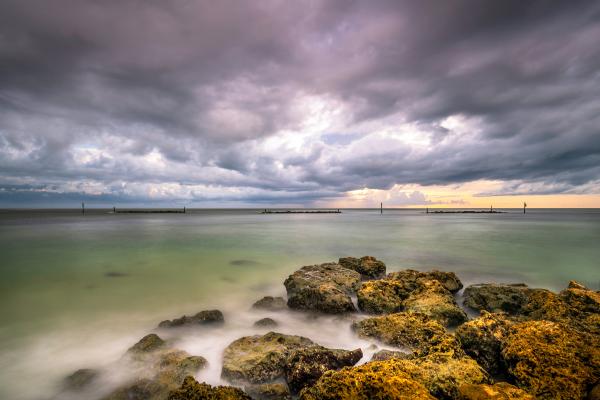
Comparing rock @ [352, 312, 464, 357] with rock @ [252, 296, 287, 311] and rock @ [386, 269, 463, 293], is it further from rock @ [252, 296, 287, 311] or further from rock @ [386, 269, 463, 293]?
rock @ [386, 269, 463, 293]

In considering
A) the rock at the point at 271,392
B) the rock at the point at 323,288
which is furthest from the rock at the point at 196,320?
the rock at the point at 271,392

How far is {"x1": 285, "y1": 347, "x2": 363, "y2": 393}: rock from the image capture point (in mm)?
4191

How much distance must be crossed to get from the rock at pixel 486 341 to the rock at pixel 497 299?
300cm

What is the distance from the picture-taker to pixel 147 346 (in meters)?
5.50

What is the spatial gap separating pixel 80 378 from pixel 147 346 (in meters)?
1.06

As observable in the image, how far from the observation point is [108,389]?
4602mm

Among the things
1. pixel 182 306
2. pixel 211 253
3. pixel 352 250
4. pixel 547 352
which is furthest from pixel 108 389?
pixel 352 250

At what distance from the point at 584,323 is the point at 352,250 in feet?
51.2

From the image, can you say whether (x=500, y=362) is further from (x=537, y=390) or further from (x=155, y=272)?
(x=155, y=272)

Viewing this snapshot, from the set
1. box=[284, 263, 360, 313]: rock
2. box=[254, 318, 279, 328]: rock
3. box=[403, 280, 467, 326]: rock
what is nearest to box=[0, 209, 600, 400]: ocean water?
box=[254, 318, 279, 328]: rock

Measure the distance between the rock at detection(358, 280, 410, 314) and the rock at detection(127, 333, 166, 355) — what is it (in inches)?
194

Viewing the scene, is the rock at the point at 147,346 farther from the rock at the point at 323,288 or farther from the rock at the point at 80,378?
the rock at the point at 323,288

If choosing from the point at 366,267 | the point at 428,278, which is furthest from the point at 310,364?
the point at 366,267

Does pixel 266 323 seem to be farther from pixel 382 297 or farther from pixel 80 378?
pixel 80 378
